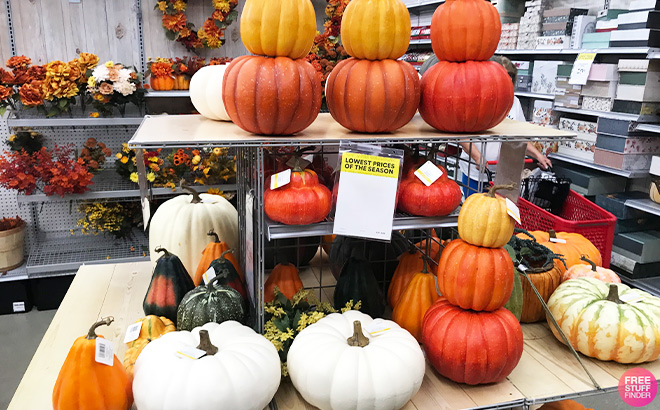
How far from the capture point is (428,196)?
1.56 m

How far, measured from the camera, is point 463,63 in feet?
5.10

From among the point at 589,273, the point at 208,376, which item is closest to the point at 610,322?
the point at 589,273

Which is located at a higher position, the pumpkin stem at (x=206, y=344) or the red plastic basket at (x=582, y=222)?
the pumpkin stem at (x=206, y=344)

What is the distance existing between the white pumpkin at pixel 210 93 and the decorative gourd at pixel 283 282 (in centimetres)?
53

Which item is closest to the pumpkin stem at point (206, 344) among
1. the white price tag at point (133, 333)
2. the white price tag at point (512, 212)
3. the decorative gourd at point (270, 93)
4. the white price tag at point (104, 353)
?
the white price tag at point (104, 353)

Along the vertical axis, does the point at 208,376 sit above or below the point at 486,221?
below

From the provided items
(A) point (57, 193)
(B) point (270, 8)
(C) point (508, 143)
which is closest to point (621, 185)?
(C) point (508, 143)

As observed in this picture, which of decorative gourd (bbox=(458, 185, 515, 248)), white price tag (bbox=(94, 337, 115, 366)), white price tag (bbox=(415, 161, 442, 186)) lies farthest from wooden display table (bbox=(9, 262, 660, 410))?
white price tag (bbox=(415, 161, 442, 186))

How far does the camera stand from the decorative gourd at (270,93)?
54.7 inches

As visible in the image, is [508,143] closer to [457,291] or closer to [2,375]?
[457,291]

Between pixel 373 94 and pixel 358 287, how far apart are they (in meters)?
0.61

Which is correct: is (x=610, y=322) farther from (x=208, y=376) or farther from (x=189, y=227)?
(x=189, y=227)

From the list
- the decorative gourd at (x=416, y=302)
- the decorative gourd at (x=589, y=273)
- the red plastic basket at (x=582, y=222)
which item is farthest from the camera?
the red plastic basket at (x=582, y=222)

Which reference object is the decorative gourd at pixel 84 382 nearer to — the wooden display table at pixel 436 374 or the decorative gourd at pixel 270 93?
the wooden display table at pixel 436 374
